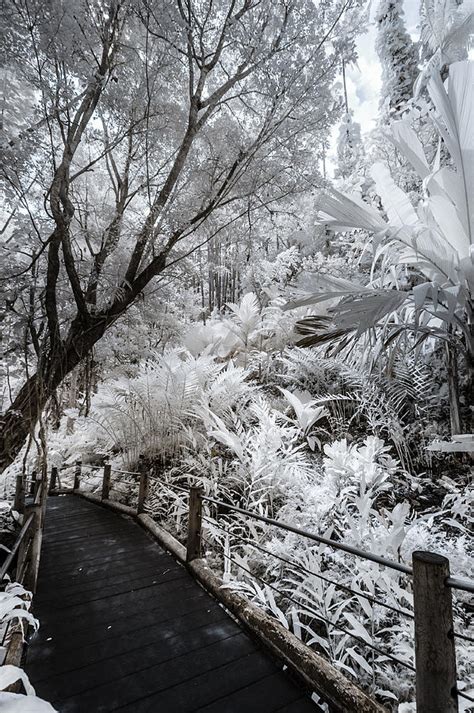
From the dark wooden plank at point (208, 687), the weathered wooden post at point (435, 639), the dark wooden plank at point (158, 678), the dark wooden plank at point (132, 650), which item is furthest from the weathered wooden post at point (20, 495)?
the weathered wooden post at point (435, 639)

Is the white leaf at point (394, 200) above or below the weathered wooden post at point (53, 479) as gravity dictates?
above

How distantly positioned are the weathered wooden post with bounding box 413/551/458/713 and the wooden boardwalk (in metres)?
0.53

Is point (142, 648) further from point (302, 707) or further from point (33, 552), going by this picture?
point (33, 552)

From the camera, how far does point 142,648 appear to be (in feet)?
5.59

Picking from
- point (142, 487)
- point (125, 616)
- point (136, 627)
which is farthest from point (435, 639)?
point (142, 487)

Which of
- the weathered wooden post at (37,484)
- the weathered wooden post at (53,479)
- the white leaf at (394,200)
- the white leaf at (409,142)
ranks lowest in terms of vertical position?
the weathered wooden post at (53,479)

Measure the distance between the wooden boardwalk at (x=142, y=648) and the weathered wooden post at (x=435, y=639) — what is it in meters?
0.53

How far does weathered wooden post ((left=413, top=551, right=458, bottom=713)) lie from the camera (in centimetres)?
105

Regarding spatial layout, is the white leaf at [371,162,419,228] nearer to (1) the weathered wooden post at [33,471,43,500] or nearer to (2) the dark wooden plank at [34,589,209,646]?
(2) the dark wooden plank at [34,589,209,646]

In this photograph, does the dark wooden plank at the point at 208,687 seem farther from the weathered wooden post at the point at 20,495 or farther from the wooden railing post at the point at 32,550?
the weathered wooden post at the point at 20,495

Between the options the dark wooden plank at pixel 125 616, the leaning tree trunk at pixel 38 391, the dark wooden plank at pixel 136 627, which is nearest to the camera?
the dark wooden plank at pixel 136 627

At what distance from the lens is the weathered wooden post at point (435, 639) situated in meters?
1.05

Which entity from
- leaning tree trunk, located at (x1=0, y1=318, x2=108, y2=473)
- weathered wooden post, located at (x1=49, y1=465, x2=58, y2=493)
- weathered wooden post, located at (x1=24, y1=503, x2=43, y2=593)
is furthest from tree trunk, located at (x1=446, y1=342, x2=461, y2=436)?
weathered wooden post, located at (x1=49, y1=465, x2=58, y2=493)

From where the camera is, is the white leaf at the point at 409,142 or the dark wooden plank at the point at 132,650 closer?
the dark wooden plank at the point at 132,650
